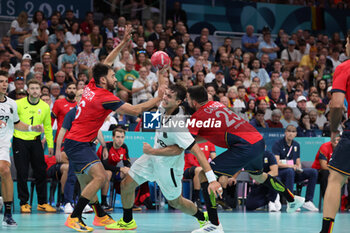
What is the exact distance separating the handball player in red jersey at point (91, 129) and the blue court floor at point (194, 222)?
0.53 meters

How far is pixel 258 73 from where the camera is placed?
60.8ft

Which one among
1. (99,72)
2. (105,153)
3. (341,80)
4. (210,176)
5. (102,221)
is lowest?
(102,221)

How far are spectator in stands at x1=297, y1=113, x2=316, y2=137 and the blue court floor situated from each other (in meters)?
2.86

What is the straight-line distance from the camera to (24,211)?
11211mm

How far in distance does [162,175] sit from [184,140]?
0.72 m

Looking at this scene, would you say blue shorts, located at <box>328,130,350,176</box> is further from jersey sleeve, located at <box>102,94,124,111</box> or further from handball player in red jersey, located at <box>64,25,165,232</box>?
jersey sleeve, located at <box>102,94,124,111</box>

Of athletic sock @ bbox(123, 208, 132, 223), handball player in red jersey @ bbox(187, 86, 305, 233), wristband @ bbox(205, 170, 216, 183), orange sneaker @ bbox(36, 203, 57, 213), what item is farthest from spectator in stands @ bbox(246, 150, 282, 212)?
wristband @ bbox(205, 170, 216, 183)

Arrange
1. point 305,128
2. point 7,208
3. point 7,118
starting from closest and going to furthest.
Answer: point 7,208, point 7,118, point 305,128

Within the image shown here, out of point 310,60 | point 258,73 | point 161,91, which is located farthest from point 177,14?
point 161,91

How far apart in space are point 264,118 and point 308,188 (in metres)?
2.64

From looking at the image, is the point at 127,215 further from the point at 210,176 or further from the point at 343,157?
the point at 343,157

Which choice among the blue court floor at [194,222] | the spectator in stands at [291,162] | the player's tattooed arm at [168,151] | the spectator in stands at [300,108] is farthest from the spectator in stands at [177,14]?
the player's tattooed arm at [168,151]

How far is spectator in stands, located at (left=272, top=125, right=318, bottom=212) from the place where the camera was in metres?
13.0

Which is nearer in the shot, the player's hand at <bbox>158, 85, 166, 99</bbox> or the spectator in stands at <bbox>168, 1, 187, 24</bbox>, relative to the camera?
the player's hand at <bbox>158, 85, 166, 99</bbox>
